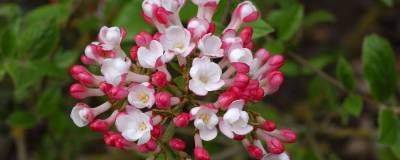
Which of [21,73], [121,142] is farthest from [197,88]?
[21,73]

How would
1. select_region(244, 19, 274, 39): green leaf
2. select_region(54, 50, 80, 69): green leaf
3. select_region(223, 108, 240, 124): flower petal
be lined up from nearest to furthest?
1. select_region(223, 108, 240, 124): flower petal
2. select_region(244, 19, 274, 39): green leaf
3. select_region(54, 50, 80, 69): green leaf

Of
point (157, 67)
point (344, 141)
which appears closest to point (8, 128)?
point (344, 141)

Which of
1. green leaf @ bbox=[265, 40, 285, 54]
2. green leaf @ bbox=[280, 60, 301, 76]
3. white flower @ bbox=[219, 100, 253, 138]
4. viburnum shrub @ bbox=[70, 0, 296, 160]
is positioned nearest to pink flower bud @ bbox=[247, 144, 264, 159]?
viburnum shrub @ bbox=[70, 0, 296, 160]

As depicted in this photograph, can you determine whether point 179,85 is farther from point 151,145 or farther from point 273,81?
point 273,81

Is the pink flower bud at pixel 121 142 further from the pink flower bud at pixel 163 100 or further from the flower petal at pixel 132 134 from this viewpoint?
the pink flower bud at pixel 163 100

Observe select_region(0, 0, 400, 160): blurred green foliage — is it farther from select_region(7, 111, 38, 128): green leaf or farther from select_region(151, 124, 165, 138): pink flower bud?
select_region(151, 124, 165, 138): pink flower bud

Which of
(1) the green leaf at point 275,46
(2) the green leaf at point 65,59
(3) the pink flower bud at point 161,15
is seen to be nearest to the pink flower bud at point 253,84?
(3) the pink flower bud at point 161,15

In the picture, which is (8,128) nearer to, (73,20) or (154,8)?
(73,20)
